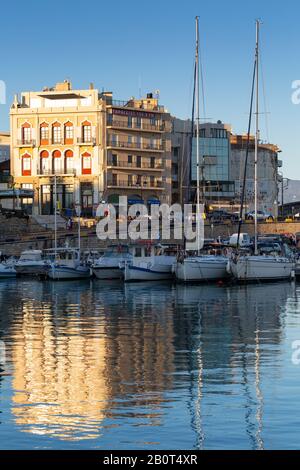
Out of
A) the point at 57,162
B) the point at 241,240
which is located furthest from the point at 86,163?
the point at 241,240

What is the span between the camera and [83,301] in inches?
2056

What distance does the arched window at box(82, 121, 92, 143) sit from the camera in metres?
109

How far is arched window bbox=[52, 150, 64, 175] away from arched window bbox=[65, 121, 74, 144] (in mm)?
1850

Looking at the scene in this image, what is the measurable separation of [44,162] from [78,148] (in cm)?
477

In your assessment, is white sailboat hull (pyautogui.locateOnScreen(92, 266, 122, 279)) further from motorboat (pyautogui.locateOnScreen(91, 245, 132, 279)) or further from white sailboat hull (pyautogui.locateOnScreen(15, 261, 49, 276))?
white sailboat hull (pyautogui.locateOnScreen(15, 261, 49, 276))

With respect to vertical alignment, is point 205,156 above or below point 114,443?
above

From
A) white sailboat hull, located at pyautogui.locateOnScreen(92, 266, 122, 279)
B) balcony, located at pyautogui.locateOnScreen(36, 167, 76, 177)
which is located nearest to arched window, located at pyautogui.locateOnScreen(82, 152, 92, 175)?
balcony, located at pyautogui.locateOnScreen(36, 167, 76, 177)

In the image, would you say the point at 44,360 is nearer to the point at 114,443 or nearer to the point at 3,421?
the point at 3,421

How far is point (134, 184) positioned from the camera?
11200cm

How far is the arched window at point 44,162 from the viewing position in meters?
110

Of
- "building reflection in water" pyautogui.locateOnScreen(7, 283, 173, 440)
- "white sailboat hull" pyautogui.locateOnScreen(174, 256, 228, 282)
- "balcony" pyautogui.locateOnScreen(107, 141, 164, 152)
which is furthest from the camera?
"balcony" pyautogui.locateOnScreen(107, 141, 164, 152)

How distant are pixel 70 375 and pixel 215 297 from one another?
29694mm

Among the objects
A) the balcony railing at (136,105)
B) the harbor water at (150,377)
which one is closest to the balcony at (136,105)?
the balcony railing at (136,105)
